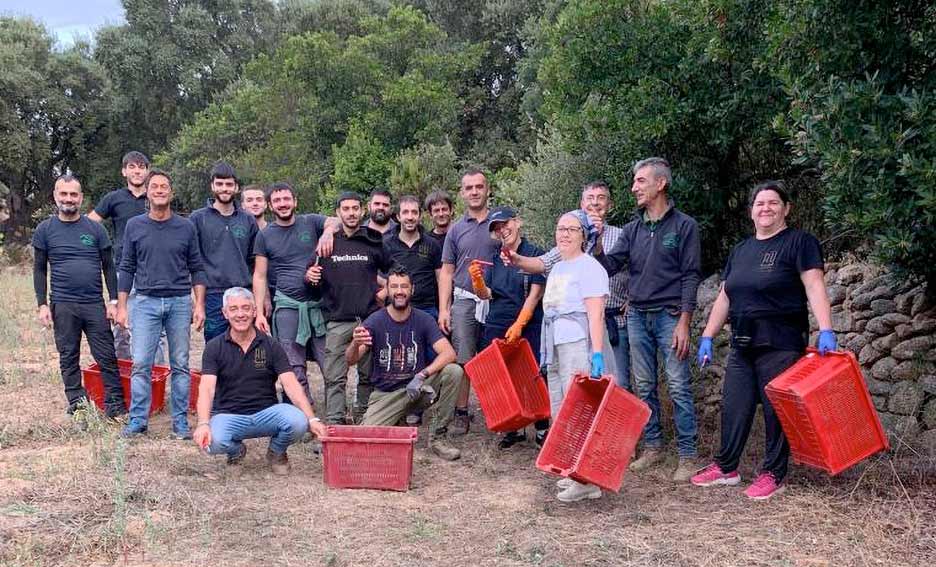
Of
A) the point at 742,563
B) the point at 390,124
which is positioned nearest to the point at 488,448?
the point at 742,563

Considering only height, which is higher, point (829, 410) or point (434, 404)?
point (829, 410)

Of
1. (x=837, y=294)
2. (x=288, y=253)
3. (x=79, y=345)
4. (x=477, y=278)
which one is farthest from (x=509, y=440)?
(x=79, y=345)

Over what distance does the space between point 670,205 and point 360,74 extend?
1914 cm

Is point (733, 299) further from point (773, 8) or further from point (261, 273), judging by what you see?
point (261, 273)

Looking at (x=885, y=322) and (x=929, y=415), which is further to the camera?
(x=885, y=322)

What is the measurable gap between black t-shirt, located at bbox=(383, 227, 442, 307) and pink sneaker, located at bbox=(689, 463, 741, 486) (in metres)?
2.72

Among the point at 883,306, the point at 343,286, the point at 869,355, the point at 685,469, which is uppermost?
the point at 343,286

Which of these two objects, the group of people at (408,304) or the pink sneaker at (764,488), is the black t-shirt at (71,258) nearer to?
the group of people at (408,304)

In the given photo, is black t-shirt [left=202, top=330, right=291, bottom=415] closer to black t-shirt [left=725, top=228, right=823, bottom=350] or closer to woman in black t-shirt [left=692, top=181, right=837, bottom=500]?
woman in black t-shirt [left=692, top=181, right=837, bottom=500]

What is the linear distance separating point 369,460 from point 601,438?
1.50 metres

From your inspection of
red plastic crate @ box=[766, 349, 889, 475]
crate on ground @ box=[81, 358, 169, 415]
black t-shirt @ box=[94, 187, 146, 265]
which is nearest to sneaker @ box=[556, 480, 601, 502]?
red plastic crate @ box=[766, 349, 889, 475]

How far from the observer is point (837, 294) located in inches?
260

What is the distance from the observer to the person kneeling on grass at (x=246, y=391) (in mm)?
5426

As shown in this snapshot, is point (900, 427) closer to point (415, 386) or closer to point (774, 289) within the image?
point (774, 289)
